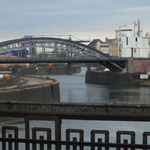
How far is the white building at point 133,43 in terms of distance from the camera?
7406 centimetres

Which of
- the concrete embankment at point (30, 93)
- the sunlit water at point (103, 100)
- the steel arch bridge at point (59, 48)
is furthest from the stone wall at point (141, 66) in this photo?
the concrete embankment at point (30, 93)

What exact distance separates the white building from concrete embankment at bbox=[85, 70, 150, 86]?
608 cm

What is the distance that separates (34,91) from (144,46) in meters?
45.0

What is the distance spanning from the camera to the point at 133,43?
242ft

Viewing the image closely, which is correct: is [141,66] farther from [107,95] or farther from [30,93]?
[30,93]

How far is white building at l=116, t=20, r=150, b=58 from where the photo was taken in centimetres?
7406

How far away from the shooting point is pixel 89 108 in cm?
1520

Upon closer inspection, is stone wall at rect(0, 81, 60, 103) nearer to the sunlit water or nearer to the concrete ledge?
the sunlit water

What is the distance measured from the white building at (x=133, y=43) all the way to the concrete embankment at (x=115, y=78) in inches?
239

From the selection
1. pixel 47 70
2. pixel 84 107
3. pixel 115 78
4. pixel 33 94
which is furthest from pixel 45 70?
pixel 84 107

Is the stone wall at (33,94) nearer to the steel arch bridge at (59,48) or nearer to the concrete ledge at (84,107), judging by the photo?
the concrete ledge at (84,107)

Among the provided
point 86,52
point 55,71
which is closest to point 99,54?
point 86,52

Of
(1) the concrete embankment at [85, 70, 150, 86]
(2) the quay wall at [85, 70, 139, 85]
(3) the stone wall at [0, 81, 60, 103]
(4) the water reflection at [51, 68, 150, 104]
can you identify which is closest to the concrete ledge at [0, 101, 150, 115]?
(3) the stone wall at [0, 81, 60, 103]

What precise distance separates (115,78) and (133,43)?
8250mm
